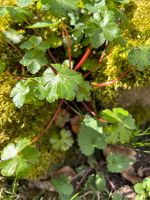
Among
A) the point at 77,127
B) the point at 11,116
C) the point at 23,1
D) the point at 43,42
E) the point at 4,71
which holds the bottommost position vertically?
the point at 77,127

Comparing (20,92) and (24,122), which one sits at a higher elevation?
(20,92)

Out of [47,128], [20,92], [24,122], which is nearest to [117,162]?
[47,128]

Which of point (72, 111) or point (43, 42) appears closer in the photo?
point (43, 42)

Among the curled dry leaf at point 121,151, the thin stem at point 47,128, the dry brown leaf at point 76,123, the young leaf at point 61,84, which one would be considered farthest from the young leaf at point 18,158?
the curled dry leaf at point 121,151

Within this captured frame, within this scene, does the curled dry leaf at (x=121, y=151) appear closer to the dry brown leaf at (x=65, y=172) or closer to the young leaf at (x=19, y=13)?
the dry brown leaf at (x=65, y=172)

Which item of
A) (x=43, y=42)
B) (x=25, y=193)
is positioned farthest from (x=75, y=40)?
(x=25, y=193)

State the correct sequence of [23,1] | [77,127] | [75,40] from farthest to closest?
1. [77,127]
2. [75,40]
3. [23,1]

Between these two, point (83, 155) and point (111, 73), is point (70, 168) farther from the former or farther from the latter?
point (111, 73)

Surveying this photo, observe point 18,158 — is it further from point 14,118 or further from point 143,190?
→ point 143,190

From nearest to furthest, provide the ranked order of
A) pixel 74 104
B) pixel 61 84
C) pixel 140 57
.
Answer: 1. pixel 61 84
2. pixel 140 57
3. pixel 74 104
